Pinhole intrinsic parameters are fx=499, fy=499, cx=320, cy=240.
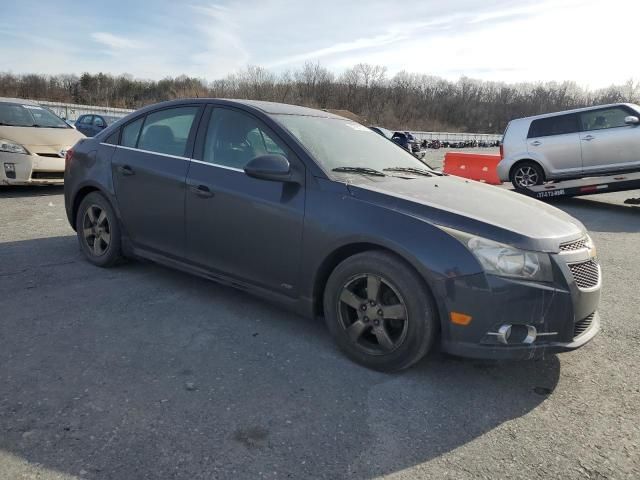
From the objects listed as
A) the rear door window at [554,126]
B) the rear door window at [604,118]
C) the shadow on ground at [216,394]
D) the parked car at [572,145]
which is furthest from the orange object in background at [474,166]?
the shadow on ground at [216,394]

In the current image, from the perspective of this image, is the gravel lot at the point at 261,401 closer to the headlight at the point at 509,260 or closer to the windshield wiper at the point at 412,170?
the headlight at the point at 509,260

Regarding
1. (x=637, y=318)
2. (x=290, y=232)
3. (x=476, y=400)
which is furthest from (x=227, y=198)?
(x=637, y=318)

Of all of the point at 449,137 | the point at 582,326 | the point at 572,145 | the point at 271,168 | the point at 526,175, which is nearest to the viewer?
the point at 582,326

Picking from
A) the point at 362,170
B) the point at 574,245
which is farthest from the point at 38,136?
the point at 574,245

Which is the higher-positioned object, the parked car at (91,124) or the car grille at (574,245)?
the parked car at (91,124)

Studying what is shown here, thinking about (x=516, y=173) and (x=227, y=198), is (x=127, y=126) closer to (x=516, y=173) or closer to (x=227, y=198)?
(x=227, y=198)

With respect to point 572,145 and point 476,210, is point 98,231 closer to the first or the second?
point 476,210

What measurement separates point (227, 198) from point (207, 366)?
1.27m

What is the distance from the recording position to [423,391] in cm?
291

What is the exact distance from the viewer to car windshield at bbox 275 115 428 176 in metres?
3.59

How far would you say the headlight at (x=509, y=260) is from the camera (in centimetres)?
275

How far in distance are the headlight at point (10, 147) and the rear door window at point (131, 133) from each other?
4757mm

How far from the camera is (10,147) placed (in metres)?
8.23

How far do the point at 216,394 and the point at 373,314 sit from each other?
1.03 metres
